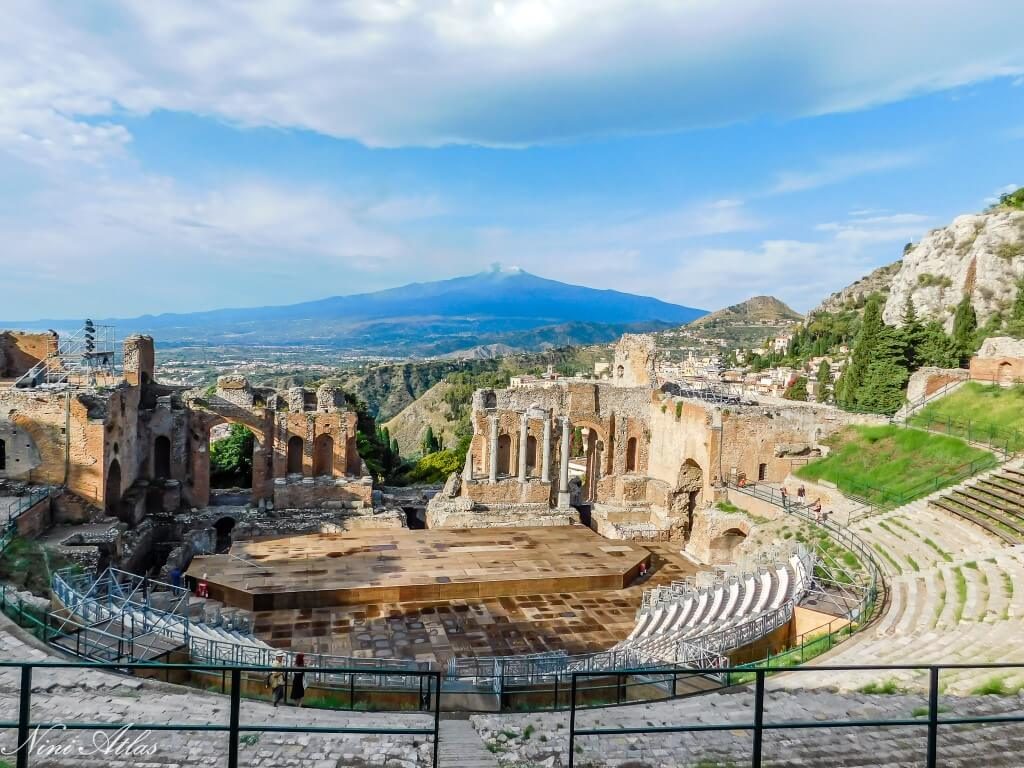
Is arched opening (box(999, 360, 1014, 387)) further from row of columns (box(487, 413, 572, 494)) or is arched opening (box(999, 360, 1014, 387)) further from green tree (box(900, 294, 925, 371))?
row of columns (box(487, 413, 572, 494))

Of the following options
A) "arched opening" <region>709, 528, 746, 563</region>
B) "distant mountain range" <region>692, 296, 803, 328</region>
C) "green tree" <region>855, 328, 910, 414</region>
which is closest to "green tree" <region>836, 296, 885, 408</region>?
"green tree" <region>855, 328, 910, 414</region>

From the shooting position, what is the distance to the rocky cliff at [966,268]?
5359 centimetres

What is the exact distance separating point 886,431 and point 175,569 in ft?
92.4

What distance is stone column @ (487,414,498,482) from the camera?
31.1 metres

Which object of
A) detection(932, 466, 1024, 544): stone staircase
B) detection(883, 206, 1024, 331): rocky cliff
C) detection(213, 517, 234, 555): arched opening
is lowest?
detection(213, 517, 234, 555): arched opening

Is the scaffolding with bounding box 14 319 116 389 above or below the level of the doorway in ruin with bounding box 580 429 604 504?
above

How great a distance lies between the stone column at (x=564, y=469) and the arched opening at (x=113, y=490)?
60.5ft

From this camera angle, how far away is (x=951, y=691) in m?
10.1

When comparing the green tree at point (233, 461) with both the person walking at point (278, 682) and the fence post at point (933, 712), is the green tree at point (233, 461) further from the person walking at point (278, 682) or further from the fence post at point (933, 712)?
the fence post at point (933, 712)

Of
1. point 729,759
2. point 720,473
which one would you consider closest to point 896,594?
point 729,759

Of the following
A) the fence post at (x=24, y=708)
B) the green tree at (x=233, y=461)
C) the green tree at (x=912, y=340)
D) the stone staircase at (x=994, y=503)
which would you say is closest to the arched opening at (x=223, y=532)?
the green tree at (x=233, y=461)

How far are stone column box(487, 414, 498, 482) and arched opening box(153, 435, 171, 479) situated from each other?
1428 cm

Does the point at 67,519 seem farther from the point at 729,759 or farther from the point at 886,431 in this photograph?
the point at 886,431

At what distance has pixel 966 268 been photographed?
57.8 meters
